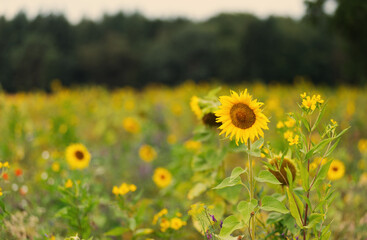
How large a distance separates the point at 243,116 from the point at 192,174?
1564 millimetres

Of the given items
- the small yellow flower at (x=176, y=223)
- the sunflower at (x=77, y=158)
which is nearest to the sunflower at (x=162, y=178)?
the sunflower at (x=77, y=158)

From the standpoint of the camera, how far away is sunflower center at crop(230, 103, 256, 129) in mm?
1347

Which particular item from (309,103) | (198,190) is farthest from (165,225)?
(309,103)

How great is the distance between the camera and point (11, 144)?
4047 millimetres

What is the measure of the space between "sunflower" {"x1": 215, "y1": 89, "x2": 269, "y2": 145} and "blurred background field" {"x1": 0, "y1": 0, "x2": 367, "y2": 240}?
0.07 m

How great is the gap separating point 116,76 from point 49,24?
12670 millimetres

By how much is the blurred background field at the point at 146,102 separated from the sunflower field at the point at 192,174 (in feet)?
0.08

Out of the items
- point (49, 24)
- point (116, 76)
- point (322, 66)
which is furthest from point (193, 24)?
point (49, 24)

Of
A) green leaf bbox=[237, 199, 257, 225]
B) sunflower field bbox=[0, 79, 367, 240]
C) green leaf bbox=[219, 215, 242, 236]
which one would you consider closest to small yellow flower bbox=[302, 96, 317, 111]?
sunflower field bbox=[0, 79, 367, 240]

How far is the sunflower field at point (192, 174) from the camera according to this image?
140cm

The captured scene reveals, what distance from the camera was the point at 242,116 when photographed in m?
1.34

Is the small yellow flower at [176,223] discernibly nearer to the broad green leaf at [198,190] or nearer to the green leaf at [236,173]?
the broad green leaf at [198,190]

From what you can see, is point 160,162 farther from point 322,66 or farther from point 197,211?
point 322,66

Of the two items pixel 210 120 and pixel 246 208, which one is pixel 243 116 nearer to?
pixel 246 208
